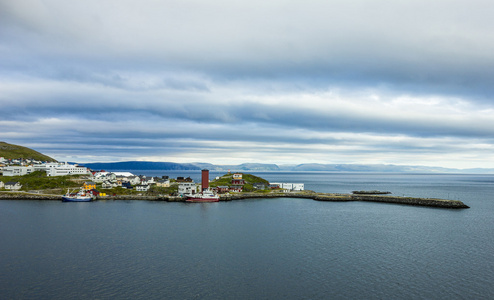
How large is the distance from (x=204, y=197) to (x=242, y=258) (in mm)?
63066

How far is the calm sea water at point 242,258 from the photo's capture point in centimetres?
2705

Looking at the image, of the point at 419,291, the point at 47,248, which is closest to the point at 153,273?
the point at 47,248

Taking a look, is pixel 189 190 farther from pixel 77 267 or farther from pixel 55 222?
pixel 77 267

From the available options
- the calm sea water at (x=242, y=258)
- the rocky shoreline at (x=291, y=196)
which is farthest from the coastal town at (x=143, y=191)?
the calm sea water at (x=242, y=258)

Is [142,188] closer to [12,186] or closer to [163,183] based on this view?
[163,183]

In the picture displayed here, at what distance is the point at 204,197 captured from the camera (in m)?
97.5

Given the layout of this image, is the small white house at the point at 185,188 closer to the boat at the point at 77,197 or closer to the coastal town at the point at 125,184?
the coastal town at the point at 125,184

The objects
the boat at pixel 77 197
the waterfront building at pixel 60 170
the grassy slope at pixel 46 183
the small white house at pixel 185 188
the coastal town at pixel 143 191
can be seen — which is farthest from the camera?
the waterfront building at pixel 60 170

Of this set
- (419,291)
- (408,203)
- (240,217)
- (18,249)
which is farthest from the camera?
(408,203)

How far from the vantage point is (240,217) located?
64250mm

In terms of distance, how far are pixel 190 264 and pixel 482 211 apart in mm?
79585

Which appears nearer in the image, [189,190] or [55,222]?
[55,222]

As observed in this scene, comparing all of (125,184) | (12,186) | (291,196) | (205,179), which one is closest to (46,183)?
(12,186)

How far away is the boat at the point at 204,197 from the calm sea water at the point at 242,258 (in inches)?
1377
